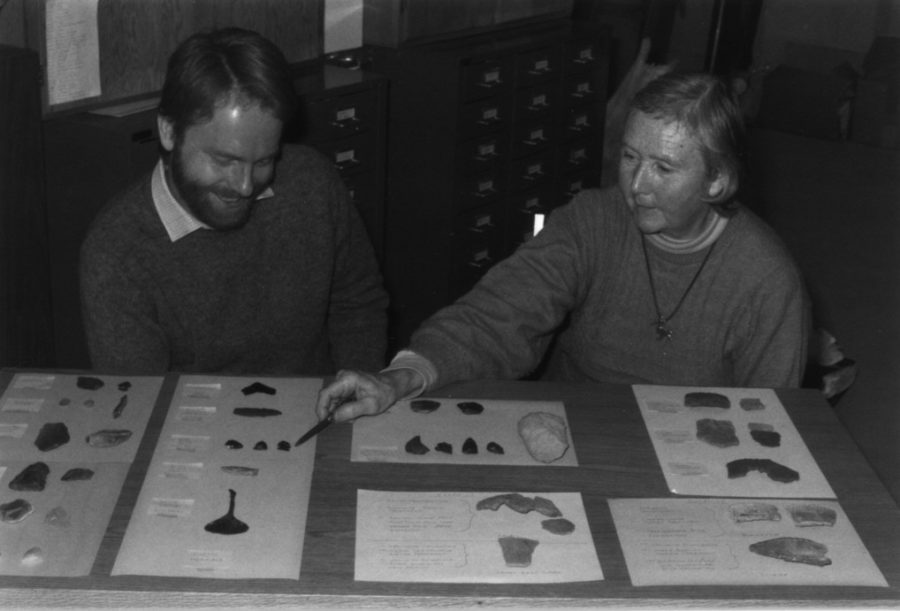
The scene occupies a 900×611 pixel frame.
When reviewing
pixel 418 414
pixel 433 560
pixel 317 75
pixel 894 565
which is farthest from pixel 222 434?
pixel 317 75

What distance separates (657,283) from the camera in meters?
2.36

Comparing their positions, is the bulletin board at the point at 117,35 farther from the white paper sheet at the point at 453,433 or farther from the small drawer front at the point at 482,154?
the white paper sheet at the point at 453,433

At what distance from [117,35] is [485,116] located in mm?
1453

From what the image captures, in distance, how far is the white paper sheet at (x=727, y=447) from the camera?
178 centimetres

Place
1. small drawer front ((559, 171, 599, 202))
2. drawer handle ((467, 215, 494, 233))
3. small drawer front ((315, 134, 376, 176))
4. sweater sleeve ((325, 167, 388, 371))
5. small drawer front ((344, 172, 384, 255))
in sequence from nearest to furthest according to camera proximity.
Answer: sweater sleeve ((325, 167, 388, 371)), small drawer front ((315, 134, 376, 176)), small drawer front ((344, 172, 384, 255)), drawer handle ((467, 215, 494, 233)), small drawer front ((559, 171, 599, 202))

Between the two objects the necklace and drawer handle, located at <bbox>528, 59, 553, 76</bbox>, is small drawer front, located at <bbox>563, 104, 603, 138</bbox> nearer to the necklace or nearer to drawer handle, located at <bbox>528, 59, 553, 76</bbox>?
drawer handle, located at <bbox>528, 59, 553, 76</bbox>

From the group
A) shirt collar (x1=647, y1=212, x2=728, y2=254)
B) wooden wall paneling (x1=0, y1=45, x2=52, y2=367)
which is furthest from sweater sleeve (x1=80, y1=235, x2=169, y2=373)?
shirt collar (x1=647, y1=212, x2=728, y2=254)

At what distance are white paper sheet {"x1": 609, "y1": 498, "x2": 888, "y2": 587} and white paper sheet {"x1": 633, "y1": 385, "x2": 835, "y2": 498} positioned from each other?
4cm

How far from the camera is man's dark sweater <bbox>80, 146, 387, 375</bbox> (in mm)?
2258

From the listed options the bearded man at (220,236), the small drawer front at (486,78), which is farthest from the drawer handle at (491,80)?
the bearded man at (220,236)

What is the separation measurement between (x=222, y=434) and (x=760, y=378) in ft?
3.34

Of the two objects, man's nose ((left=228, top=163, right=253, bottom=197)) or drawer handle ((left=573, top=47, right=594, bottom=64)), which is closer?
man's nose ((left=228, top=163, right=253, bottom=197))

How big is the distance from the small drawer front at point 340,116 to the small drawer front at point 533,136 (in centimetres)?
82

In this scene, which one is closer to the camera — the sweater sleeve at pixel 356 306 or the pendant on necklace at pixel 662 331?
the pendant on necklace at pixel 662 331
